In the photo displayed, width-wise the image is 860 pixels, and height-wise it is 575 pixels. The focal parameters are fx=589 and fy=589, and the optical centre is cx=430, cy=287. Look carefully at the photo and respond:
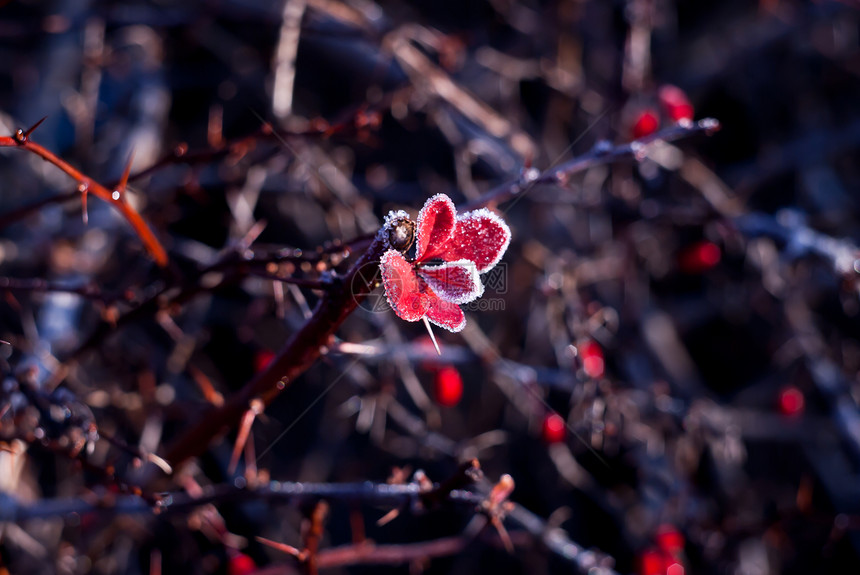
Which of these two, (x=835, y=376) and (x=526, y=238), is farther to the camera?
(x=526, y=238)

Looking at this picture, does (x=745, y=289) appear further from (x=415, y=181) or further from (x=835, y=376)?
(x=415, y=181)

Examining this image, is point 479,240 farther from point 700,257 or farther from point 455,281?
point 700,257

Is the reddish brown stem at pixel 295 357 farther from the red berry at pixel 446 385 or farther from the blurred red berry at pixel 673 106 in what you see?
the blurred red berry at pixel 673 106

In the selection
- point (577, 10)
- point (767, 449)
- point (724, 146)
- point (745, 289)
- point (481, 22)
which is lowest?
point (767, 449)

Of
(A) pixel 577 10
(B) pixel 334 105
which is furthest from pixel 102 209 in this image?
(A) pixel 577 10

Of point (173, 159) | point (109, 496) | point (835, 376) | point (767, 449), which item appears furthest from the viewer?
point (767, 449)

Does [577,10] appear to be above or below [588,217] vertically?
above

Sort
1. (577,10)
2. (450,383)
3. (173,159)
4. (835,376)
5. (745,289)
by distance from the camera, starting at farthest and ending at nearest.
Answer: (577,10), (745,289), (835,376), (450,383), (173,159)
